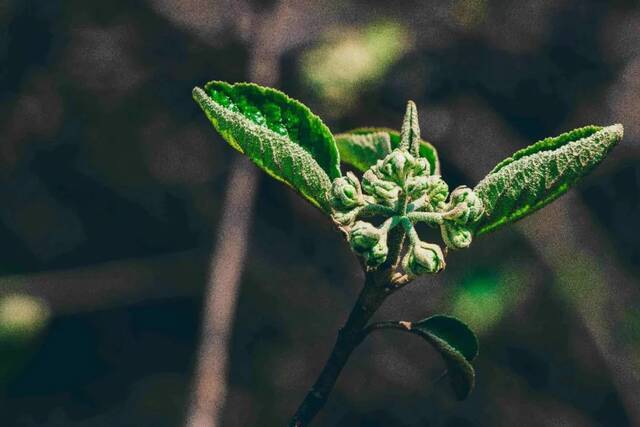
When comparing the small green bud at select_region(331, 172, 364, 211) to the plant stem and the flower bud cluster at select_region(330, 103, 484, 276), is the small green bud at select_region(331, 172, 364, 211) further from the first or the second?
the plant stem

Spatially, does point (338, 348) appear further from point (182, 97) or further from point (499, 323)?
point (182, 97)

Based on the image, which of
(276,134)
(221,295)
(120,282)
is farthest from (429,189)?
(120,282)

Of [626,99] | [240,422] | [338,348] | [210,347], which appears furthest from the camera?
[626,99]

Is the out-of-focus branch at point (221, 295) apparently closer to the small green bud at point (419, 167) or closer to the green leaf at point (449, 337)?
the green leaf at point (449, 337)

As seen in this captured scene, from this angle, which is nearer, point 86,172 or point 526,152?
point 526,152

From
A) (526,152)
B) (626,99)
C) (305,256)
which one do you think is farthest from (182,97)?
(526,152)

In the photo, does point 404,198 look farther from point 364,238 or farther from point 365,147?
point 365,147

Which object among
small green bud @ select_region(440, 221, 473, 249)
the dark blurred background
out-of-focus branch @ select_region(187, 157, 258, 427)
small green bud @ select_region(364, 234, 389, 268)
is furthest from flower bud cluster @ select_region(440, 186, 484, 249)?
the dark blurred background
